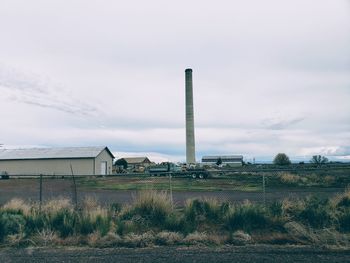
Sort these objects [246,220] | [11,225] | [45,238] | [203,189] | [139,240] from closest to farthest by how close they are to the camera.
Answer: [139,240] < [45,238] < [11,225] < [246,220] < [203,189]

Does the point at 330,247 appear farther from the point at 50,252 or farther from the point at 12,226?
the point at 12,226

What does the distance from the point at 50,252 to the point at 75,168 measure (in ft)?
126

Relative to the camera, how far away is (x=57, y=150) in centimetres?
4941

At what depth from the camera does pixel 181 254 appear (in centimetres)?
702

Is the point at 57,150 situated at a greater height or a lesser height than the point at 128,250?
greater

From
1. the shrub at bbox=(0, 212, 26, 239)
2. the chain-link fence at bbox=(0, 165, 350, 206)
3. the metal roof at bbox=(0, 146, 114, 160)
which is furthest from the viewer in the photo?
the metal roof at bbox=(0, 146, 114, 160)

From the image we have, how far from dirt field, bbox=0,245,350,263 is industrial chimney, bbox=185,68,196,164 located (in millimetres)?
52052

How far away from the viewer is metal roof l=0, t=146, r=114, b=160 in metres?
44.6

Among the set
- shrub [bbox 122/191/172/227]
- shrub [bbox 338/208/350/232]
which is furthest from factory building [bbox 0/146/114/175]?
shrub [bbox 338/208/350/232]

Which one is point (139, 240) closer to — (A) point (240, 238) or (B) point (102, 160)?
(A) point (240, 238)

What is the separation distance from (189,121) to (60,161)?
967 inches

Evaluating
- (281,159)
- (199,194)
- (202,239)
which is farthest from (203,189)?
(281,159)

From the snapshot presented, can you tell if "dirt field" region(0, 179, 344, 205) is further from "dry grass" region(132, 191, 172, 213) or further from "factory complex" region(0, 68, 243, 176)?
"factory complex" region(0, 68, 243, 176)

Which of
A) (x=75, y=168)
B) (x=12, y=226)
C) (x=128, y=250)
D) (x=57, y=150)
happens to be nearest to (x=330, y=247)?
(x=128, y=250)
